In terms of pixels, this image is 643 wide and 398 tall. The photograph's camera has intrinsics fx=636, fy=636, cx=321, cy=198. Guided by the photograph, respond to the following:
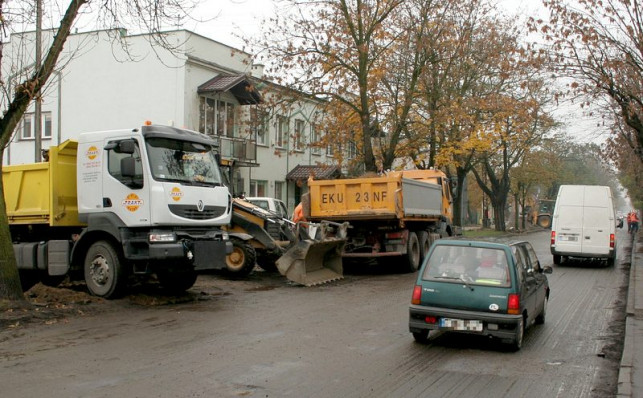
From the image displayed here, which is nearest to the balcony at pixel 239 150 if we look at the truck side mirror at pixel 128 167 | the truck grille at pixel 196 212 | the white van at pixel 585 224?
the white van at pixel 585 224

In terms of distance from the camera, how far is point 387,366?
7.19 meters

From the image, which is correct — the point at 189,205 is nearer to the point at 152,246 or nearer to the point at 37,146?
the point at 152,246

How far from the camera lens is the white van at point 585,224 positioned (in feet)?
68.1

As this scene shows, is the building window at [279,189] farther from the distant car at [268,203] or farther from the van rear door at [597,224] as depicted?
the van rear door at [597,224]

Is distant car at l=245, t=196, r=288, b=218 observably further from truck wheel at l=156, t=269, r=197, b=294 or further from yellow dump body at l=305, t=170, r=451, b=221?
truck wheel at l=156, t=269, r=197, b=294

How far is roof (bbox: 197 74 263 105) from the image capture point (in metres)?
27.4

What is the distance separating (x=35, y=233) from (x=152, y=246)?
3188 mm

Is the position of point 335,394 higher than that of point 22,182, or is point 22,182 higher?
point 22,182

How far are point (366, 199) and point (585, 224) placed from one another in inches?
331

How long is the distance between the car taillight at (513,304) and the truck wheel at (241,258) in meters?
8.19

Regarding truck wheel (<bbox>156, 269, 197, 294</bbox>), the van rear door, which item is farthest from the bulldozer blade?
the van rear door

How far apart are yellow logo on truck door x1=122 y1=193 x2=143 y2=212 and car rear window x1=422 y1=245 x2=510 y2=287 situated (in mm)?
5429

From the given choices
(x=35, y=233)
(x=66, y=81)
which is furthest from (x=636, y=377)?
(x=66, y=81)

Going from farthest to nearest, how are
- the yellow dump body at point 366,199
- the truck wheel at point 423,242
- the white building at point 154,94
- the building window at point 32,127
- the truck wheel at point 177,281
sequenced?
1. the building window at point 32,127
2. the white building at point 154,94
3. the truck wheel at point 423,242
4. the yellow dump body at point 366,199
5. the truck wheel at point 177,281
